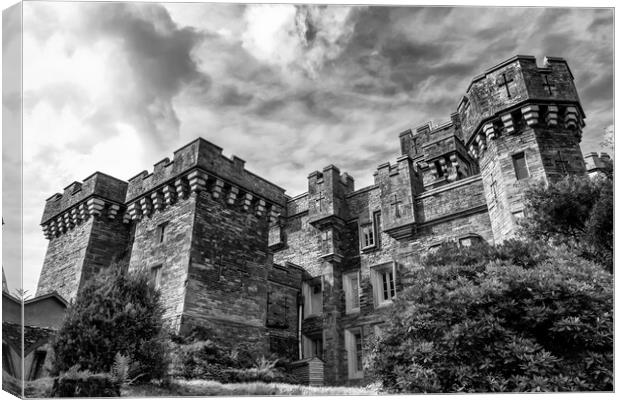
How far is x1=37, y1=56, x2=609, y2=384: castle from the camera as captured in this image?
50.4 feet

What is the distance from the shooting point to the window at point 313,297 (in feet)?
69.3

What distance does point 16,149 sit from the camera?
9391mm

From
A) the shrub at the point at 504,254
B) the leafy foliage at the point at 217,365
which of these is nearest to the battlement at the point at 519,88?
the shrub at the point at 504,254

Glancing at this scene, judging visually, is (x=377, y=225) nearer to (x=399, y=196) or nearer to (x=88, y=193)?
(x=399, y=196)

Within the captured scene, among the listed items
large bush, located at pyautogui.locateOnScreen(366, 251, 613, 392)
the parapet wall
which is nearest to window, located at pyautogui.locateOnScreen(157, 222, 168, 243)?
large bush, located at pyautogui.locateOnScreen(366, 251, 613, 392)

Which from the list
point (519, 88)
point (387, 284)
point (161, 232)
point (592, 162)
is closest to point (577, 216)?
point (592, 162)

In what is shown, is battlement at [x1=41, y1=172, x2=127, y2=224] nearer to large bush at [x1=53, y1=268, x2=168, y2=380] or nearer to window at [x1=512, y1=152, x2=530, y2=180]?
large bush at [x1=53, y1=268, x2=168, y2=380]

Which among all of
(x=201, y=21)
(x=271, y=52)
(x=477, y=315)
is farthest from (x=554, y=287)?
(x=201, y=21)

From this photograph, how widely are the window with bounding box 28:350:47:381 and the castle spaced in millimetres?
5091

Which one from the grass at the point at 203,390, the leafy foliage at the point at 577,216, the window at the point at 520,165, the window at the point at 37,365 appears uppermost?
the window at the point at 520,165

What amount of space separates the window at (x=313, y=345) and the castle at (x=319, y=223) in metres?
0.06

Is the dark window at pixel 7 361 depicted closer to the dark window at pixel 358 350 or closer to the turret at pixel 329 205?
the dark window at pixel 358 350

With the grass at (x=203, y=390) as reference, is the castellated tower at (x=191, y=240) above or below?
above

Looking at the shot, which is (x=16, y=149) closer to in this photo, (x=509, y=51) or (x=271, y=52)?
(x=271, y=52)
